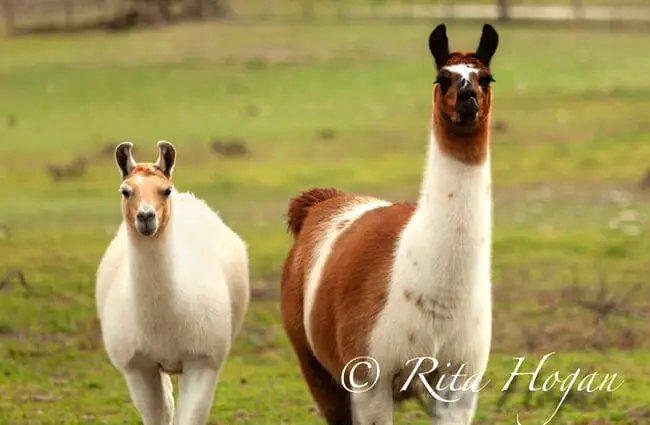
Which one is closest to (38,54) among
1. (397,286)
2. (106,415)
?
(106,415)

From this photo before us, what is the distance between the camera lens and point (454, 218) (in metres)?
6.59

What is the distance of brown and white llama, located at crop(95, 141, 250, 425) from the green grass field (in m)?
1.40

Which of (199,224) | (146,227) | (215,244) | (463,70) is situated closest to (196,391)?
(146,227)

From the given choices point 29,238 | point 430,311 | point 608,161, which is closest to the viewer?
point 430,311

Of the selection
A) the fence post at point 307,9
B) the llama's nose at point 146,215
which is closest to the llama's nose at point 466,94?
the llama's nose at point 146,215

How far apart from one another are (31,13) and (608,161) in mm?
26463

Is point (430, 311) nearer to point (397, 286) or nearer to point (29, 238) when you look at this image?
point (397, 286)

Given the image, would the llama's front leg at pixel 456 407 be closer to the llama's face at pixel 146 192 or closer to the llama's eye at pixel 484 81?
the llama's eye at pixel 484 81

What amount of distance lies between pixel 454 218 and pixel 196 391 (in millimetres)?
1816

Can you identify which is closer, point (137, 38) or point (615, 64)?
point (615, 64)

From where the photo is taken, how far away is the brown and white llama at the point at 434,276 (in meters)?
6.59

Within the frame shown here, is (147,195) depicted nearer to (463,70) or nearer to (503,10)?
(463,70)

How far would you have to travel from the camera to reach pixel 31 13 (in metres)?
44.9

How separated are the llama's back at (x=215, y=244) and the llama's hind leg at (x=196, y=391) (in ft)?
1.84
